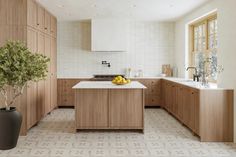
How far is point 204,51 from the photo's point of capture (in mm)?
6324

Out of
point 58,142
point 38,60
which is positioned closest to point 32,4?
point 38,60

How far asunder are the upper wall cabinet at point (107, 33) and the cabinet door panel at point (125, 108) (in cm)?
302

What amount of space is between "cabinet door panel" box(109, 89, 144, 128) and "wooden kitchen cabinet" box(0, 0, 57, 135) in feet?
5.05

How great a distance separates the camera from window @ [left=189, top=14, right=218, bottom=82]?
560cm

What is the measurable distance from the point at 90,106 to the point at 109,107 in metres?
0.35

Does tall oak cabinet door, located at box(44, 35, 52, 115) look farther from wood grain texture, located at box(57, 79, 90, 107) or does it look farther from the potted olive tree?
the potted olive tree

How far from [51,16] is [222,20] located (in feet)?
14.1

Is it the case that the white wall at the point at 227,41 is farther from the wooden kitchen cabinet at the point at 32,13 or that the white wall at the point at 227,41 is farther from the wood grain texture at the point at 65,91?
the wood grain texture at the point at 65,91

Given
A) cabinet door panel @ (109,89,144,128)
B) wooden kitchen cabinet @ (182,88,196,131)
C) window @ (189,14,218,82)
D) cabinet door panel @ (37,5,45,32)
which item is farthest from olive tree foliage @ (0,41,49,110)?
window @ (189,14,218,82)

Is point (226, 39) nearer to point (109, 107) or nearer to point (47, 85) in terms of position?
point (109, 107)

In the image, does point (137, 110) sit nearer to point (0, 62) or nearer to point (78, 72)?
point (0, 62)

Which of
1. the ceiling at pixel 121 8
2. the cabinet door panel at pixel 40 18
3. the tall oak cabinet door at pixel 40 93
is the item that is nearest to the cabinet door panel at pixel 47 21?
the ceiling at pixel 121 8

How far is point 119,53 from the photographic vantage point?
8.39m

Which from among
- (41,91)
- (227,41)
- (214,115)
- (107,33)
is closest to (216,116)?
(214,115)
